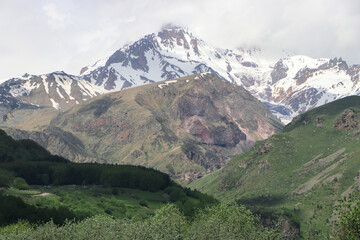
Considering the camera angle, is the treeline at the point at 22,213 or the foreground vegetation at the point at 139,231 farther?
the treeline at the point at 22,213

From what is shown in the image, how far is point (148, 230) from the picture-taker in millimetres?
121375

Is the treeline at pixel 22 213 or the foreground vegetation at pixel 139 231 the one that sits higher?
the treeline at pixel 22 213

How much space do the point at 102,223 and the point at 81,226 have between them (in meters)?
5.84

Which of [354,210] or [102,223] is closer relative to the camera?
[354,210]

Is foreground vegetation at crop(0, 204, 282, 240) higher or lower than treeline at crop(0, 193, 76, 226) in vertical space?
lower

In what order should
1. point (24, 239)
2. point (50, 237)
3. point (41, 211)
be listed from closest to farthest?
point (24, 239), point (50, 237), point (41, 211)

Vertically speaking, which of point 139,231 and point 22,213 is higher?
point 22,213

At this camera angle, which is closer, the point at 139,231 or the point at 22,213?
the point at 139,231

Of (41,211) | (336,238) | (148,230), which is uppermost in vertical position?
(41,211)

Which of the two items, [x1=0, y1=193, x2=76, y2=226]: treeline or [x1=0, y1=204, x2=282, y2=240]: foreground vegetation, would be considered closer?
[x1=0, y1=204, x2=282, y2=240]: foreground vegetation

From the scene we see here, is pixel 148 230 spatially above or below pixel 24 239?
below

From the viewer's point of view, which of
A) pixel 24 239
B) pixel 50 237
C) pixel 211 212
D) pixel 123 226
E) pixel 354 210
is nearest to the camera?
pixel 354 210

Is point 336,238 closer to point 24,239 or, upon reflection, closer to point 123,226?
point 123,226

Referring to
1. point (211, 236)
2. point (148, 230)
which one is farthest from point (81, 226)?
point (211, 236)
